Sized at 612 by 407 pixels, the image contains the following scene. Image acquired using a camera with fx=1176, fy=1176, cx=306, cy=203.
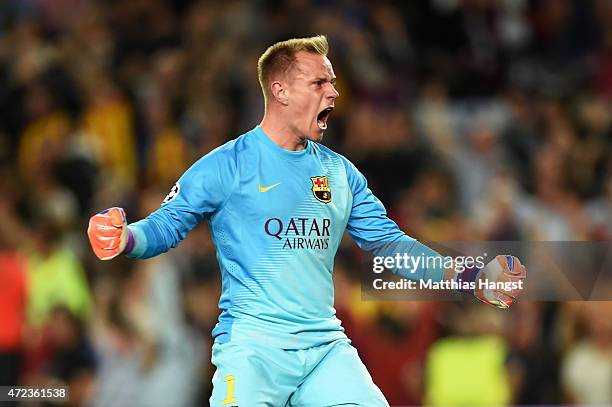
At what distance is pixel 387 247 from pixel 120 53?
23.3ft

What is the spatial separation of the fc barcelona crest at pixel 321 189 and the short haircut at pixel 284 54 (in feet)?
1.54

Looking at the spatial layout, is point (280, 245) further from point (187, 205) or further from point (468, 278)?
point (468, 278)

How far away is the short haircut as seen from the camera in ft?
17.5

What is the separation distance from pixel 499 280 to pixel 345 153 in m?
5.76

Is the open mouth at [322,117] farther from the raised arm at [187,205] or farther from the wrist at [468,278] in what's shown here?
the wrist at [468,278]

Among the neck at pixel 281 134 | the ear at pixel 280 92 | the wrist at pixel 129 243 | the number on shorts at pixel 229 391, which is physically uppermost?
the ear at pixel 280 92

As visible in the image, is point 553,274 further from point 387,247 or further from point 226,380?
point 226,380

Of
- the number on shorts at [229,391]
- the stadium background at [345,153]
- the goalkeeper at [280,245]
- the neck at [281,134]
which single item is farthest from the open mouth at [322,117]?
the stadium background at [345,153]

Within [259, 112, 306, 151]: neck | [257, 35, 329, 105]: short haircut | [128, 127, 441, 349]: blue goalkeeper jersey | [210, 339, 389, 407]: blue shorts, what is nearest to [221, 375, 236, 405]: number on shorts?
[210, 339, 389, 407]: blue shorts

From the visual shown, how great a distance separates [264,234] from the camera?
5078mm

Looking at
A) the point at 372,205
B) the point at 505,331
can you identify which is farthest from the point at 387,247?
the point at 505,331

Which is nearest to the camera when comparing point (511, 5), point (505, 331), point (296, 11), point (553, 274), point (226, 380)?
point (226, 380)

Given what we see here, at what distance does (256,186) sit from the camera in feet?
16.8

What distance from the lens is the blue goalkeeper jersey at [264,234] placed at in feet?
16.5
